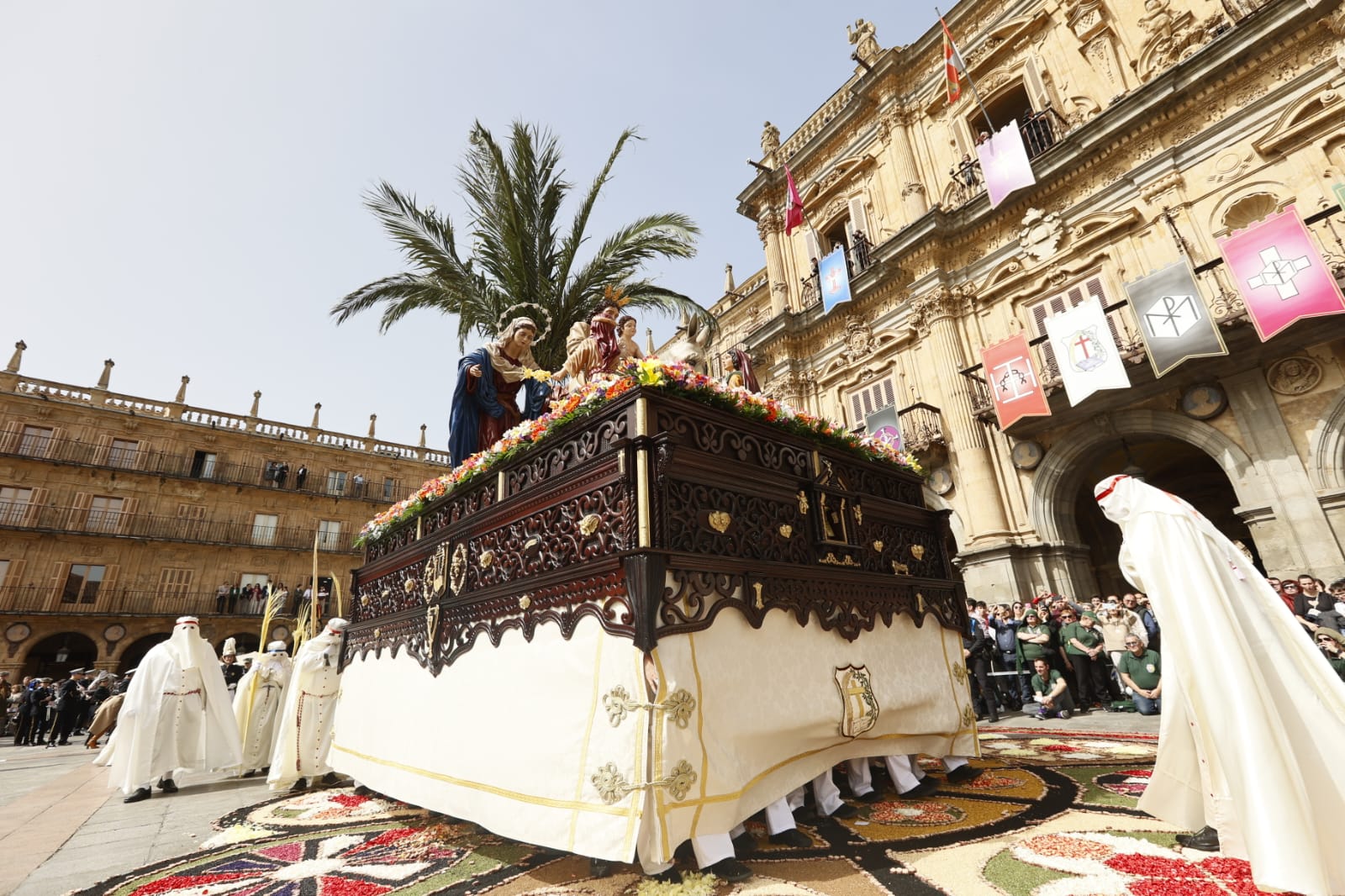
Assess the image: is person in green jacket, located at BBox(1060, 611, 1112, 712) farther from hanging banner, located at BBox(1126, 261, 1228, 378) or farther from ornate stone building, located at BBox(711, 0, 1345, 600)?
hanging banner, located at BBox(1126, 261, 1228, 378)

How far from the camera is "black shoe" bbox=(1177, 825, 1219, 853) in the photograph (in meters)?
2.36

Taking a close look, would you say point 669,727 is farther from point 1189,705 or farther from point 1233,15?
point 1233,15

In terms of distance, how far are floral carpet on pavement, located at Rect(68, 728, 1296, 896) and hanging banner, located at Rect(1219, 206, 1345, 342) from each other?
793cm

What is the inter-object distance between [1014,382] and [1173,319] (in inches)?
99.1

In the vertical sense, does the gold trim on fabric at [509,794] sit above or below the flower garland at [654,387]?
below

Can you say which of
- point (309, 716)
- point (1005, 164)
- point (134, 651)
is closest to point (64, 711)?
point (134, 651)

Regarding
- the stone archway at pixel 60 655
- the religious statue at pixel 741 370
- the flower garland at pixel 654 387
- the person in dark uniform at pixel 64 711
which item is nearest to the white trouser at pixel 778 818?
the flower garland at pixel 654 387

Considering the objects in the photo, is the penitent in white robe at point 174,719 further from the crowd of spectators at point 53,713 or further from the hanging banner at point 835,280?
the hanging banner at point 835,280

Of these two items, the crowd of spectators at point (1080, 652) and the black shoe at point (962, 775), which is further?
the crowd of spectators at point (1080, 652)

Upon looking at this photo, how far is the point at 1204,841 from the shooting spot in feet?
7.84

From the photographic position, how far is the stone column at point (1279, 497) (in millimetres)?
8250

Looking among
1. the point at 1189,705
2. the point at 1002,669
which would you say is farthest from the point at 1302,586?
the point at 1189,705

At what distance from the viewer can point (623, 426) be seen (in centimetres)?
290

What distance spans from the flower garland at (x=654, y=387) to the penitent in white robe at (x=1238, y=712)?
1735mm
